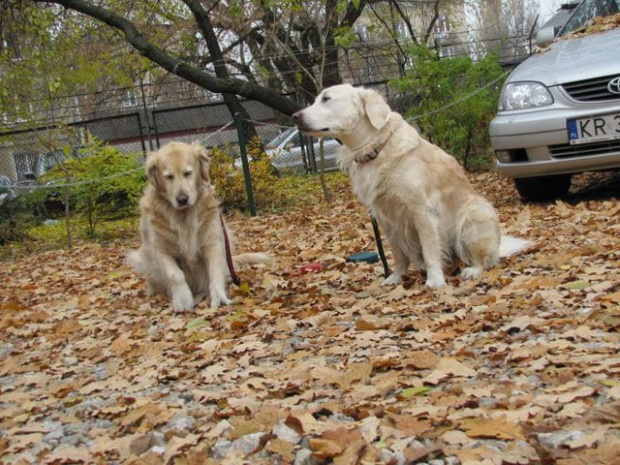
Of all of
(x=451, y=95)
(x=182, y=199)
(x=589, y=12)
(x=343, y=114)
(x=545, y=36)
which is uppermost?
(x=589, y=12)

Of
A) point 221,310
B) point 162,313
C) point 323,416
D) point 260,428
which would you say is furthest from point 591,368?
point 162,313

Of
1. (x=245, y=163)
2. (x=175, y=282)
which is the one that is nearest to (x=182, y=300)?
(x=175, y=282)

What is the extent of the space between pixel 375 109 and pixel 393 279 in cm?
121

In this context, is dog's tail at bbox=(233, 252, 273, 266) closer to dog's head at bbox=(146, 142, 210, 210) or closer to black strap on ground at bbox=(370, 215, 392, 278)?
dog's head at bbox=(146, 142, 210, 210)

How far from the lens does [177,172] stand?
19.5 ft

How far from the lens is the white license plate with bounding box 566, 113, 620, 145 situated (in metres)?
7.00

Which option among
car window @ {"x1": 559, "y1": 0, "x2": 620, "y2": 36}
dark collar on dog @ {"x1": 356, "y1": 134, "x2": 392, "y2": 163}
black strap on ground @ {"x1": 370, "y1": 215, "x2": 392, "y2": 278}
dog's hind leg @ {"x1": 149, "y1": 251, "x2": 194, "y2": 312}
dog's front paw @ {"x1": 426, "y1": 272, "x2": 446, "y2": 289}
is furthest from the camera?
car window @ {"x1": 559, "y1": 0, "x2": 620, "y2": 36}

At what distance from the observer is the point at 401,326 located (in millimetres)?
4316

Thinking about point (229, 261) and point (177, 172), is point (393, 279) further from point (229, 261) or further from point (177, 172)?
point (177, 172)

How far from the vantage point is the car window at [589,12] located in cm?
912

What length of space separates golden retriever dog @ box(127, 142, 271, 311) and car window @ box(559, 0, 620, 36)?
5.05m

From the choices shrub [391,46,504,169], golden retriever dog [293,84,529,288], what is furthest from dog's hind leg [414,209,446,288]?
shrub [391,46,504,169]

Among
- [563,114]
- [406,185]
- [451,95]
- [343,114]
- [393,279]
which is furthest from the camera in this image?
[451,95]

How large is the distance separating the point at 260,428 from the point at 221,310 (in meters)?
2.71
